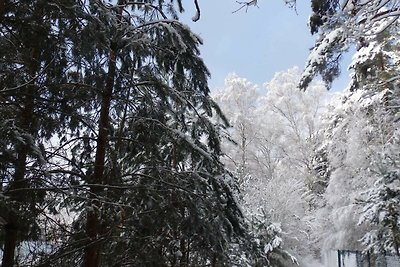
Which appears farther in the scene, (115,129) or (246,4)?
(115,129)

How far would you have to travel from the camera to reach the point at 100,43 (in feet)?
11.7

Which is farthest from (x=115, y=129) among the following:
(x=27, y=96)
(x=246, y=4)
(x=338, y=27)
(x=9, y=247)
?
(x=338, y=27)

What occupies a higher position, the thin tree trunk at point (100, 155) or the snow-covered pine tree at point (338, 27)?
the snow-covered pine tree at point (338, 27)

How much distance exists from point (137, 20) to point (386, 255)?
937 cm

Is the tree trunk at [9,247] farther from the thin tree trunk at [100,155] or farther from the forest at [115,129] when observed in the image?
the thin tree trunk at [100,155]

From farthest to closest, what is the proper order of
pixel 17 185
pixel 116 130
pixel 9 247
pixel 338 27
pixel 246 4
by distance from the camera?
pixel 338 27 → pixel 116 130 → pixel 246 4 → pixel 9 247 → pixel 17 185

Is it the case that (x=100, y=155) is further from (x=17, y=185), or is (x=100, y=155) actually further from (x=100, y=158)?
(x=17, y=185)

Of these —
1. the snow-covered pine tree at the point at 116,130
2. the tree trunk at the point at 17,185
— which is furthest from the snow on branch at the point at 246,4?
the tree trunk at the point at 17,185

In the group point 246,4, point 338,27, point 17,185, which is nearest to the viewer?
point 17,185

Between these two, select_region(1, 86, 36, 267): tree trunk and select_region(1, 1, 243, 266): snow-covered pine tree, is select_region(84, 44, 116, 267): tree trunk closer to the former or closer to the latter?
select_region(1, 1, 243, 266): snow-covered pine tree

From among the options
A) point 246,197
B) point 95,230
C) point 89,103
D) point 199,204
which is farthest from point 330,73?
point 246,197

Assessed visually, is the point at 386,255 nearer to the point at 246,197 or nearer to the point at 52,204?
the point at 246,197

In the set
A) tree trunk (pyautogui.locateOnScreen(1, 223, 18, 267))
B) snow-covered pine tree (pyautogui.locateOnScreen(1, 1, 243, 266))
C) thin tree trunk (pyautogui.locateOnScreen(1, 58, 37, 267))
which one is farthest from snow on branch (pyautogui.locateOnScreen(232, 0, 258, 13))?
tree trunk (pyautogui.locateOnScreen(1, 223, 18, 267))

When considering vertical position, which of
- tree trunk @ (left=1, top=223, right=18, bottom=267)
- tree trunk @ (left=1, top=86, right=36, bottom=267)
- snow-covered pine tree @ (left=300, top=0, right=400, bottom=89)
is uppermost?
snow-covered pine tree @ (left=300, top=0, right=400, bottom=89)
